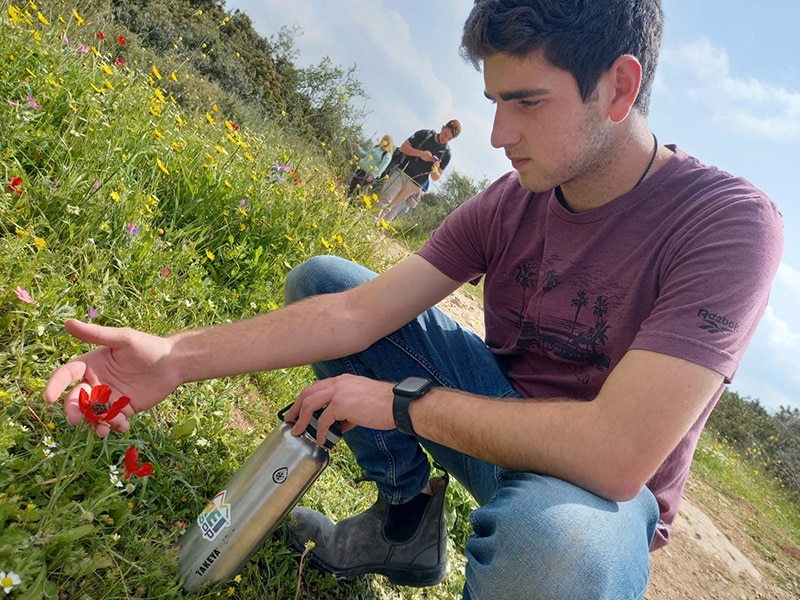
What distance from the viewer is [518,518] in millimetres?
1373

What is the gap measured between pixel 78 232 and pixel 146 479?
118 centimetres

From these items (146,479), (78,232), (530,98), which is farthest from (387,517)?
(78,232)

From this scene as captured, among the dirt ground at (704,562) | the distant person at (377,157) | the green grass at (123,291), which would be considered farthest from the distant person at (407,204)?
the green grass at (123,291)

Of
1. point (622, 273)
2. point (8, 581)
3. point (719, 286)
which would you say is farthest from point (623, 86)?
point (8, 581)

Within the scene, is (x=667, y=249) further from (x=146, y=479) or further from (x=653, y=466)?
(x=146, y=479)

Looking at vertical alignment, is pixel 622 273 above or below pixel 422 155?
below

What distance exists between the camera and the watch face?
174 centimetres

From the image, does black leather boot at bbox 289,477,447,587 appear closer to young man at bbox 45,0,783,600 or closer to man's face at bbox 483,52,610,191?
young man at bbox 45,0,783,600

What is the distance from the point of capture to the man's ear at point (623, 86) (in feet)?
6.43

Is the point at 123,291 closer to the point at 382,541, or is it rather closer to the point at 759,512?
the point at 382,541

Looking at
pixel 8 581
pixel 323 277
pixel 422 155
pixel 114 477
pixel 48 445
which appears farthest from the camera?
pixel 422 155

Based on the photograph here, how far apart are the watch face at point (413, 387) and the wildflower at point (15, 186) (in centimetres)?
167

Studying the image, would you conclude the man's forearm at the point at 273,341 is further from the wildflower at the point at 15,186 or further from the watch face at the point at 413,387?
the wildflower at the point at 15,186

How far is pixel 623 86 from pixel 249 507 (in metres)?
1.79
